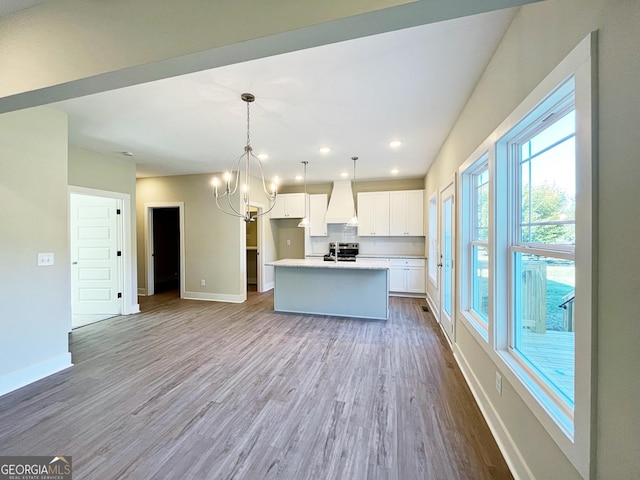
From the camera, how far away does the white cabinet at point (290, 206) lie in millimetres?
6805

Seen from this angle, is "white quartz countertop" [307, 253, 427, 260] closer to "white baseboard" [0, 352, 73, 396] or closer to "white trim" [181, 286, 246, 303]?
"white trim" [181, 286, 246, 303]

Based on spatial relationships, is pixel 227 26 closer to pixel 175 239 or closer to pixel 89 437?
pixel 89 437

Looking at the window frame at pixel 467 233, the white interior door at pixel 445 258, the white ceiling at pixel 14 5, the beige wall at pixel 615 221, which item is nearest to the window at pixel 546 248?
the beige wall at pixel 615 221

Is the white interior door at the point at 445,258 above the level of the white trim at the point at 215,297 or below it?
above

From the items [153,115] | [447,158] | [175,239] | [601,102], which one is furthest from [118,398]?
[175,239]

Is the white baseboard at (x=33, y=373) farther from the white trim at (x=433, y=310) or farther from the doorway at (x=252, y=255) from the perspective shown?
the white trim at (x=433, y=310)

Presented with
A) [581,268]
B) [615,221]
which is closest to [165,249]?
[581,268]

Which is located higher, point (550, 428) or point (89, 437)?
point (550, 428)

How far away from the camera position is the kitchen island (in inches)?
177

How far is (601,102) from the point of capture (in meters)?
0.98

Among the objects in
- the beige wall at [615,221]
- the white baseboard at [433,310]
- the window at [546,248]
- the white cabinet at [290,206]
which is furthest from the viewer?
the white cabinet at [290,206]

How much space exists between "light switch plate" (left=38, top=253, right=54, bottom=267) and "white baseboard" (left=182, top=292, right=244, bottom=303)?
3202 millimetres

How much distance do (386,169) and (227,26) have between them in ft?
15.5

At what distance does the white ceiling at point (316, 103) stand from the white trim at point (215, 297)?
2.78 meters
